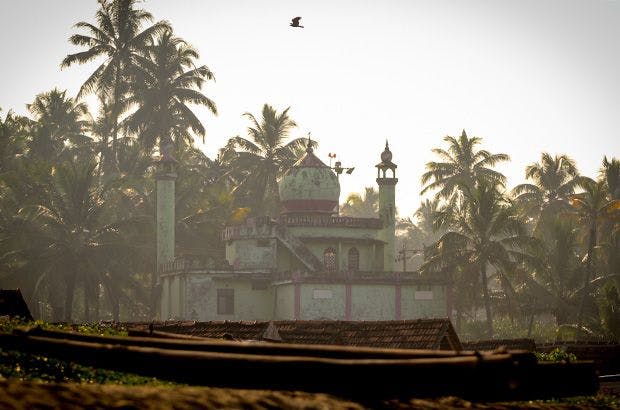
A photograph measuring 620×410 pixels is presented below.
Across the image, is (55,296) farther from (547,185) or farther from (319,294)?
(547,185)

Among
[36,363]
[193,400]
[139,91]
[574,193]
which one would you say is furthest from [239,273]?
[193,400]

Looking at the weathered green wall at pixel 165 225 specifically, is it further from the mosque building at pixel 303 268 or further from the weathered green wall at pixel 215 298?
the weathered green wall at pixel 215 298

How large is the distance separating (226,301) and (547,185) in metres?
30.1

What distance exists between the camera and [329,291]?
53812 millimetres

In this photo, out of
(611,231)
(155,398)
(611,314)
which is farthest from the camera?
(611,231)

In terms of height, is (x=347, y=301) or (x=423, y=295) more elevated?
(x=423, y=295)

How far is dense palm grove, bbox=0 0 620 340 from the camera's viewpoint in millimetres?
58031

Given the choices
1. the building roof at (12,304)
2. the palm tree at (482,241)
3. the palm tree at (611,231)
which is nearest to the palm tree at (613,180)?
the palm tree at (611,231)

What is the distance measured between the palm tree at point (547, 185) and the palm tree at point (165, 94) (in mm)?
23391

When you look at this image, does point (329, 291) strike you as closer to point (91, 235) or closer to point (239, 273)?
point (239, 273)

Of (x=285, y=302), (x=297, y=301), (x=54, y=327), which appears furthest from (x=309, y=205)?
(x=54, y=327)

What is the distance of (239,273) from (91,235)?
30.1ft

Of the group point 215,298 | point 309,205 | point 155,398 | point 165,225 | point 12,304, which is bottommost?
point 155,398

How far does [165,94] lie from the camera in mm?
71812
